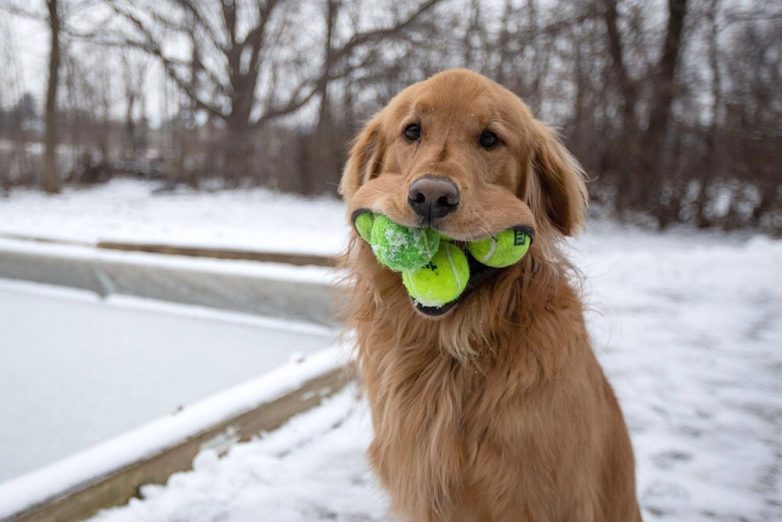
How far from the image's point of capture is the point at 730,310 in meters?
4.62

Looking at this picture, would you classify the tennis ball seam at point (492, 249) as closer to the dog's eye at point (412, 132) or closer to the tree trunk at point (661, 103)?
the dog's eye at point (412, 132)

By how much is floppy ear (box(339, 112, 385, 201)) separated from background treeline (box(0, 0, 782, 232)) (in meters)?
1.07

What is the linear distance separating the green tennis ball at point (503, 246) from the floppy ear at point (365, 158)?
636 mm

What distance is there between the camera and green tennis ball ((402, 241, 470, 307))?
57.5 inches

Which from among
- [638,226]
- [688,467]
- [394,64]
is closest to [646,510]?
[688,467]

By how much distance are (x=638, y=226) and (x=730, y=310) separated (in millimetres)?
6076

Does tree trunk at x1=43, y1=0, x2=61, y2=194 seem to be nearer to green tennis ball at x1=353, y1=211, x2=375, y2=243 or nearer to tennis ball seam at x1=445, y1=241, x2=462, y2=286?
green tennis ball at x1=353, y1=211, x2=375, y2=243

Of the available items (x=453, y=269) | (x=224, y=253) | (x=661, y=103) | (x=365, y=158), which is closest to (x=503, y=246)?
A: (x=453, y=269)

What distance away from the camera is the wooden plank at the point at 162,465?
1850mm

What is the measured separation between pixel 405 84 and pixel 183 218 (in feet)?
23.3

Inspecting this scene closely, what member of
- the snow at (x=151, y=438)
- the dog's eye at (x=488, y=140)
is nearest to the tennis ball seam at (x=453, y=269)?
the dog's eye at (x=488, y=140)

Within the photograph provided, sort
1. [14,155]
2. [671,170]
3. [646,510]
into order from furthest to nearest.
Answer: [14,155] → [671,170] → [646,510]

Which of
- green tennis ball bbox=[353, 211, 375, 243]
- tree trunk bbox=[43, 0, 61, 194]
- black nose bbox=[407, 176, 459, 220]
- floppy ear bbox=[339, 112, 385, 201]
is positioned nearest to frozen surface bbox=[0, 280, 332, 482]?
floppy ear bbox=[339, 112, 385, 201]

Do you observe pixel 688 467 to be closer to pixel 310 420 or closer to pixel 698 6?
pixel 310 420
